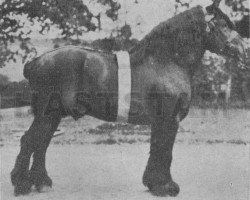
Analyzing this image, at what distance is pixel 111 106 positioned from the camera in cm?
598

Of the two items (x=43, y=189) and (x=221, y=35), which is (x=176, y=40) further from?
(x=43, y=189)

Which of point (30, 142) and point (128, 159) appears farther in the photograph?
point (128, 159)

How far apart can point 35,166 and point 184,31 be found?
252 cm

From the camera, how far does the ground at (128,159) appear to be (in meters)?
6.16

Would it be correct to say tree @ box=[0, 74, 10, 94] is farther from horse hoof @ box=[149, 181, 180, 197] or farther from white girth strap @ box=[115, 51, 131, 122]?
horse hoof @ box=[149, 181, 180, 197]

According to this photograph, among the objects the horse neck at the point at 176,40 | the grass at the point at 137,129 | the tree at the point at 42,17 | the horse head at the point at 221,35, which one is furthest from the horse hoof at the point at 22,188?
the grass at the point at 137,129

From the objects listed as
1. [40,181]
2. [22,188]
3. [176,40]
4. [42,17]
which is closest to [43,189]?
[40,181]

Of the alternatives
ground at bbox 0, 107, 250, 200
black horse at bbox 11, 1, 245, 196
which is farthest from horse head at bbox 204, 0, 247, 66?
ground at bbox 0, 107, 250, 200

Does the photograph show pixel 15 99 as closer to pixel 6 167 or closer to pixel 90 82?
pixel 6 167

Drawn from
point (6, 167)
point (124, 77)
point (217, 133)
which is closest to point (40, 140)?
point (124, 77)

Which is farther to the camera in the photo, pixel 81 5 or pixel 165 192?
pixel 81 5

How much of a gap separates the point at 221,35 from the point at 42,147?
2631mm

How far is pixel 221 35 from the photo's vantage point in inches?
241

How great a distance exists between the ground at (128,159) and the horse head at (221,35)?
5.71 ft
